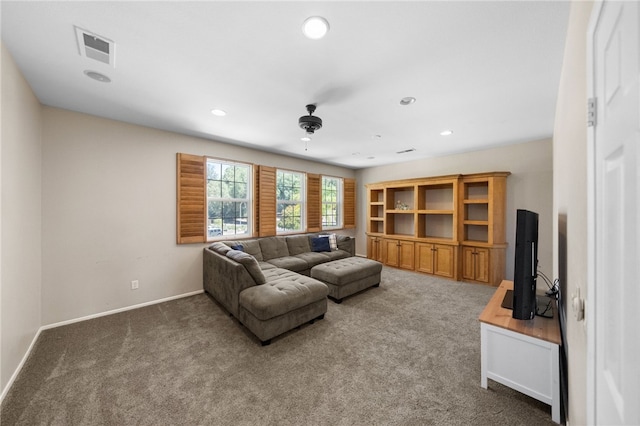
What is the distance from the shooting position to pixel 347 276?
11.6 ft

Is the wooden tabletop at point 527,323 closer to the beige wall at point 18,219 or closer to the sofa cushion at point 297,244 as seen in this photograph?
the sofa cushion at point 297,244

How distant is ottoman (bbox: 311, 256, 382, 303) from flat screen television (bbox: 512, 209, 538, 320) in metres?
2.06

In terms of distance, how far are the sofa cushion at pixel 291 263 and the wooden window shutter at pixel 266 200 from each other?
0.68m

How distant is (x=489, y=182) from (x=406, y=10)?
3.87 metres

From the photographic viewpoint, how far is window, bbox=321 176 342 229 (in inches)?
247

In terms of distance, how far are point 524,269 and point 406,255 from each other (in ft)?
11.9

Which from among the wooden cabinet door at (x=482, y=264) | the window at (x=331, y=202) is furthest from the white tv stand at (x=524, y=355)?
the window at (x=331, y=202)

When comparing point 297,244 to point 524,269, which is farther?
point 297,244

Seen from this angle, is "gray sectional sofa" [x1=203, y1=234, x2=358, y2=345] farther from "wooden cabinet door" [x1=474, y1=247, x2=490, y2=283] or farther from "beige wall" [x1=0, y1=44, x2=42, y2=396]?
"wooden cabinet door" [x1=474, y1=247, x2=490, y2=283]

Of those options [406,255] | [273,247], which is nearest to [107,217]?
[273,247]

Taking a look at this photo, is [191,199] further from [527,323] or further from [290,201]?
[527,323]

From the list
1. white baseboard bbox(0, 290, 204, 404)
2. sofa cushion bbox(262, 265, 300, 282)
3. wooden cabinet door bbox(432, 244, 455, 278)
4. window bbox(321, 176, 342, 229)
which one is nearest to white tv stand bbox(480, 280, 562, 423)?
sofa cushion bbox(262, 265, 300, 282)

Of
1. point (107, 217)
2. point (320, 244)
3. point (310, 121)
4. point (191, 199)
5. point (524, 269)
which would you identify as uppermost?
point (310, 121)

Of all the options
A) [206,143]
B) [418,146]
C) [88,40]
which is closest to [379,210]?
[418,146]
